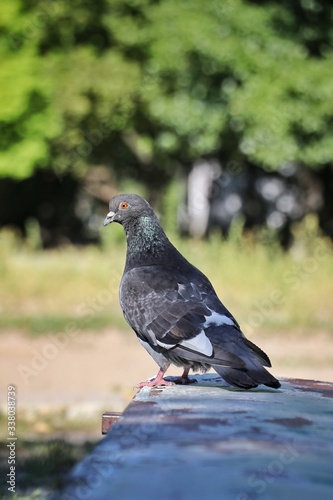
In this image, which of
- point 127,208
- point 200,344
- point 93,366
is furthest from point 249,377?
point 93,366

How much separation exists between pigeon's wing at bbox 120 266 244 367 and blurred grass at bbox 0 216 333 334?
7.20m

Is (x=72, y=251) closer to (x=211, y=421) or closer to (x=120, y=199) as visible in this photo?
A: (x=120, y=199)

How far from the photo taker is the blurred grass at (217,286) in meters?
12.1

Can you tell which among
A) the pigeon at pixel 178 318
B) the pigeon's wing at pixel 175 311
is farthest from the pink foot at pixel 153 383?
the pigeon's wing at pixel 175 311

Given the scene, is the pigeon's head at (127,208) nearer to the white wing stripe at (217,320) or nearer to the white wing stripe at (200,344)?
the white wing stripe at (217,320)

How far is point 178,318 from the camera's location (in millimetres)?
4051

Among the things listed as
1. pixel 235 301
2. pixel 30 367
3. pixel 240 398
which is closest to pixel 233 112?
pixel 235 301

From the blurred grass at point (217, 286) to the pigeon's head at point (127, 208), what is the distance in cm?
677

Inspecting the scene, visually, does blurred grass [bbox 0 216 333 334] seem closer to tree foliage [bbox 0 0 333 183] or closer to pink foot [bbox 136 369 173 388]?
tree foliage [bbox 0 0 333 183]

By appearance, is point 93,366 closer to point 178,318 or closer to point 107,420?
point 178,318

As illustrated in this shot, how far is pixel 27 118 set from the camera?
18688mm

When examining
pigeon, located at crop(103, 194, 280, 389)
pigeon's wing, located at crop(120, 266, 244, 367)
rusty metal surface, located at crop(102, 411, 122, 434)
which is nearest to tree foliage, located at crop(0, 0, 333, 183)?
pigeon, located at crop(103, 194, 280, 389)

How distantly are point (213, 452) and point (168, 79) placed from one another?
1758 cm

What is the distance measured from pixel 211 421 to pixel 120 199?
2036mm
